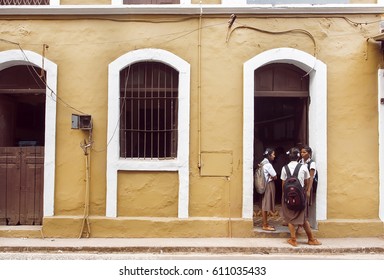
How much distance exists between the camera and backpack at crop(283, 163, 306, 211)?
7301mm

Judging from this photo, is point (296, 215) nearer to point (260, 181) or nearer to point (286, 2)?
point (260, 181)

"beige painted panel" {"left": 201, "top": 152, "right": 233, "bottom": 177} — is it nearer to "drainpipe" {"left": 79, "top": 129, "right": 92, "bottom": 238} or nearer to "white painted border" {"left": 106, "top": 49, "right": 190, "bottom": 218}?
"white painted border" {"left": 106, "top": 49, "right": 190, "bottom": 218}

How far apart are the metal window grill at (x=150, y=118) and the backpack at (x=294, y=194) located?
2.39 meters

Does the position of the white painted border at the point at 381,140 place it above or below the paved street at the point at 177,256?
above

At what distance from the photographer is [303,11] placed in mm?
8398

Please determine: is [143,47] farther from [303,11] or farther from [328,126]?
[328,126]

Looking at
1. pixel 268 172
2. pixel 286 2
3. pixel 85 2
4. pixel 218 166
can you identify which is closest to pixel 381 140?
pixel 268 172

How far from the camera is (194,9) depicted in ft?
27.3

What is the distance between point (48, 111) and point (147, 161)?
2163mm

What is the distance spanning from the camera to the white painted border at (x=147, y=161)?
8273 mm

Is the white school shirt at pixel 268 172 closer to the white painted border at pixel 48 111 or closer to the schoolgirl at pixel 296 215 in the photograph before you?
the schoolgirl at pixel 296 215

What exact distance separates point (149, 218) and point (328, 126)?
3.90 metres

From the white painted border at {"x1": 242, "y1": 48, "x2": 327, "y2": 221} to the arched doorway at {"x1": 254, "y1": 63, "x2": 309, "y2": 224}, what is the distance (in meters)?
0.38

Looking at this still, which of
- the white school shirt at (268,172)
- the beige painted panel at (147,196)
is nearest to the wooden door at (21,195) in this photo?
the beige painted panel at (147,196)
